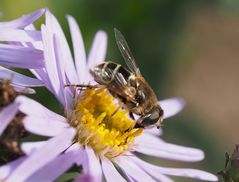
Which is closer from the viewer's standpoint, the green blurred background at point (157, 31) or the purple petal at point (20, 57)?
the purple petal at point (20, 57)

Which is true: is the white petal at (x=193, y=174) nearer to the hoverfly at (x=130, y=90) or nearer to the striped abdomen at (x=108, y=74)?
the hoverfly at (x=130, y=90)

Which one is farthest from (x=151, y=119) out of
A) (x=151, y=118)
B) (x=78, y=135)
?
(x=78, y=135)

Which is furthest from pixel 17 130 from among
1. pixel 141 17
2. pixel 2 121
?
pixel 141 17

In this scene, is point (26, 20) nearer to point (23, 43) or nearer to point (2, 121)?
point (23, 43)

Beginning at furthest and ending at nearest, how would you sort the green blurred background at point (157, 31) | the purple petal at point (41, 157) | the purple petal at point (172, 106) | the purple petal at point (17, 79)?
1. the green blurred background at point (157, 31)
2. the purple petal at point (172, 106)
3. the purple petal at point (17, 79)
4. the purple petal at point (41, 157)

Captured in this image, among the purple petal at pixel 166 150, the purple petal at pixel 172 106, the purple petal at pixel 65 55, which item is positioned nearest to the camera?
the purple petal at pixel 65 55

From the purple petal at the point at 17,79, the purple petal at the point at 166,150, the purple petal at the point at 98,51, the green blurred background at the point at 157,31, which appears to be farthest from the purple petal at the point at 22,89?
the green blurred background at the point at 157,31

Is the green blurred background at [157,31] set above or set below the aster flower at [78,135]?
below
